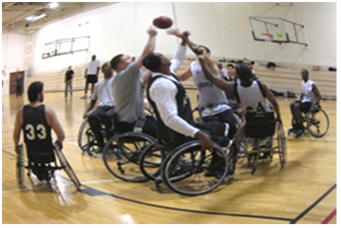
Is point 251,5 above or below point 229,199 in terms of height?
above

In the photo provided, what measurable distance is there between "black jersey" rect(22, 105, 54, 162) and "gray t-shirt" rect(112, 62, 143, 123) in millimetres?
752

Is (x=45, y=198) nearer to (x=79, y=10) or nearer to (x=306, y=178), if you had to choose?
(x=306, y=178)

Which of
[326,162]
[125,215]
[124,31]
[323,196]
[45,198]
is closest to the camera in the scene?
[125,215]

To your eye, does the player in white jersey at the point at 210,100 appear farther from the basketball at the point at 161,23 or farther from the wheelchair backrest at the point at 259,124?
the basketball at the point at 161,23

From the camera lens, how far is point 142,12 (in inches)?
526

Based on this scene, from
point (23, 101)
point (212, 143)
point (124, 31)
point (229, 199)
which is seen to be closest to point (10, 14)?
point (212, 143)

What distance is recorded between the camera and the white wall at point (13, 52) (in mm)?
6168

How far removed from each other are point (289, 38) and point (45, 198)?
13024mm

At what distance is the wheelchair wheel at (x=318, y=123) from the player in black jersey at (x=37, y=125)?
3765mm

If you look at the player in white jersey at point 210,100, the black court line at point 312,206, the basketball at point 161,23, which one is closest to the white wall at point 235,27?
the basketball at point 161,23

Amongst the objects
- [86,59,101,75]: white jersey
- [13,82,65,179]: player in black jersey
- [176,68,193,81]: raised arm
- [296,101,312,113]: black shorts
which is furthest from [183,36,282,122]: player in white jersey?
[86,59,101,75]: white jersey

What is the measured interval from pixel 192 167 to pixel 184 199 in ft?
0.88

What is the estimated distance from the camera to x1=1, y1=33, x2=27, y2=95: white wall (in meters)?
6.17

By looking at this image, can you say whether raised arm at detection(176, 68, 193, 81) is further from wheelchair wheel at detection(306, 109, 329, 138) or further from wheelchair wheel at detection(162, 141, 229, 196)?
wheelchair wheel at detection(306, 109, 329, 138)
